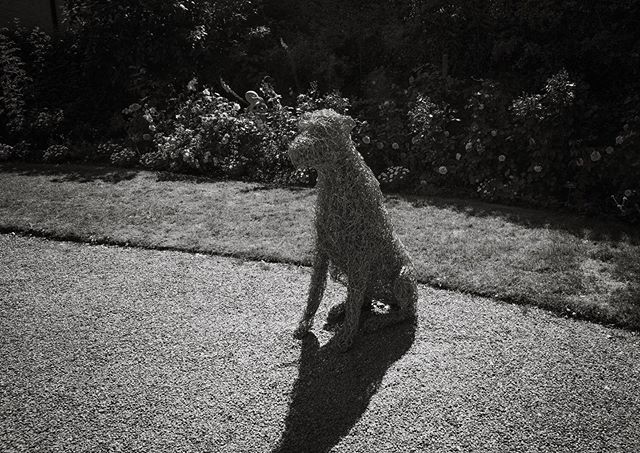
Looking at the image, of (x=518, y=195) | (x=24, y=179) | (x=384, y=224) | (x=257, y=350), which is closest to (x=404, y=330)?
(x=384, y=224)

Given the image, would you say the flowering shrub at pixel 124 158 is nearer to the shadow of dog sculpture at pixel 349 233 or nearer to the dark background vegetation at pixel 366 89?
the dark background vegetation at pixel 366 89

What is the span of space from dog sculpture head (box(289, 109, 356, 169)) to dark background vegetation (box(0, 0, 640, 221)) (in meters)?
3.95

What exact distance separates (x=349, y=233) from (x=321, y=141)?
717 millimetres

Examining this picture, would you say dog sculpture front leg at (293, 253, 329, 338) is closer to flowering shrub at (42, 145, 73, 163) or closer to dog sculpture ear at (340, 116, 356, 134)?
dog sculpture ear at (340, 116, 356, 134)

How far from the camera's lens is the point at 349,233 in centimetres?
382

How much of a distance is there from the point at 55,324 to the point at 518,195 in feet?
18.5

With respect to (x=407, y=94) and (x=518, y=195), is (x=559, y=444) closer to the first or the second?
(x=518, y=195)

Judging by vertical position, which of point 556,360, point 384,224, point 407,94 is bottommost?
point 556,360

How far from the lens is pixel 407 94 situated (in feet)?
28.0

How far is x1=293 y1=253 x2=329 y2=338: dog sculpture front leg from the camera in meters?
4.14

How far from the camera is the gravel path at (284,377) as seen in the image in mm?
3262

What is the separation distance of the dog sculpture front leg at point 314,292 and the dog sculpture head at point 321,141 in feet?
2.78

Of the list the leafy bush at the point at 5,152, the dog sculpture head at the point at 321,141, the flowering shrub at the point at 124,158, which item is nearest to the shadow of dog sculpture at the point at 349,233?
the dog sculpture head at the point at 321,141

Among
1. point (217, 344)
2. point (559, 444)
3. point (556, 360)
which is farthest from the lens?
point (217, 344)
